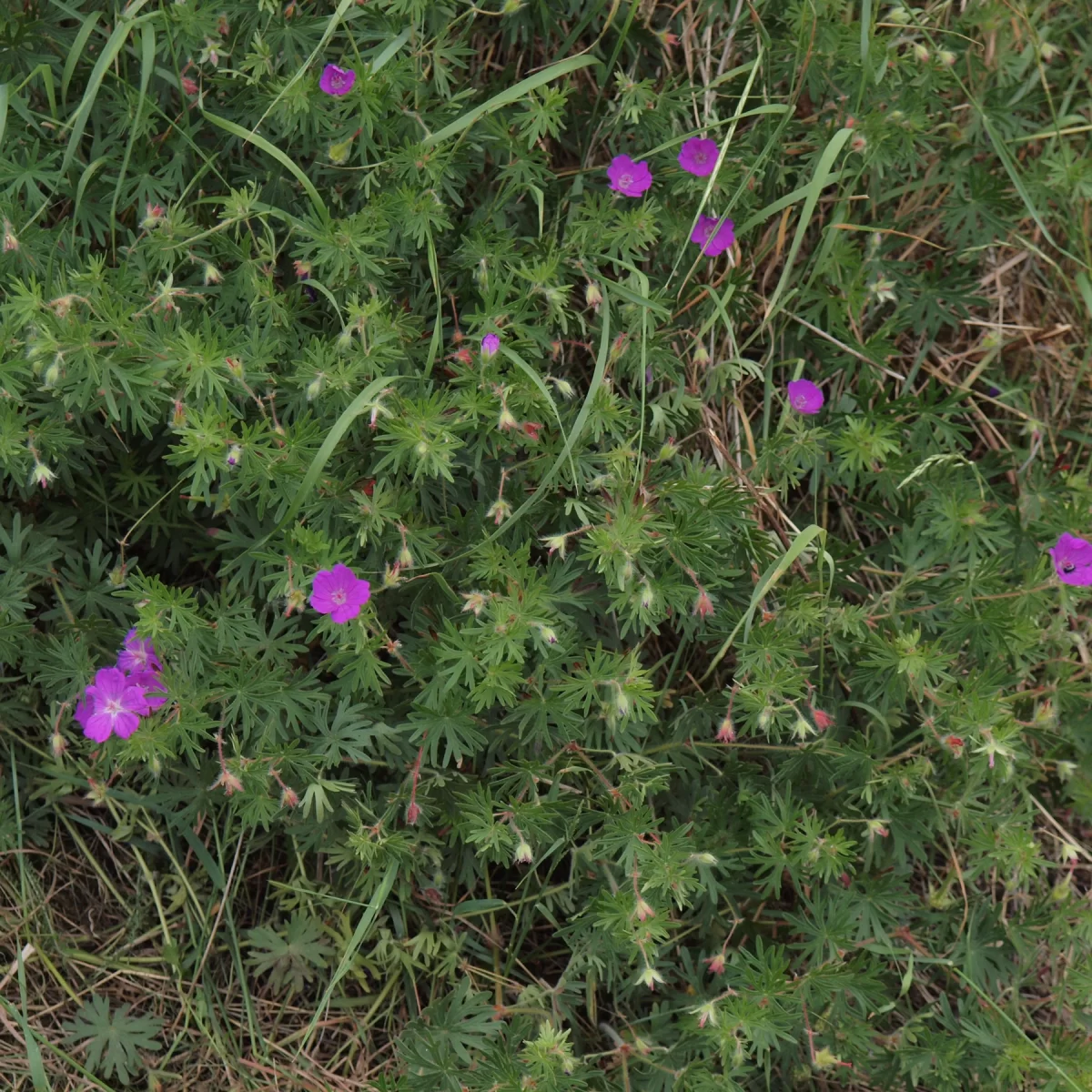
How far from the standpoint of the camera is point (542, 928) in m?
2.68

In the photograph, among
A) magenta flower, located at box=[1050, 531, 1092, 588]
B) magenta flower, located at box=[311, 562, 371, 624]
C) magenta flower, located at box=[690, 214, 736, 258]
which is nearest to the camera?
magenta flower, located at box=[311, 562, 371, 624]

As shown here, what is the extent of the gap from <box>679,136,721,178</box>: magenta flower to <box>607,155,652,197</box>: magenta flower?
0.37ft

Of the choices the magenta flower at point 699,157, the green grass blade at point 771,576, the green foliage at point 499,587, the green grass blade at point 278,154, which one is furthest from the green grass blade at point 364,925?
the magenta flower at point 699,157

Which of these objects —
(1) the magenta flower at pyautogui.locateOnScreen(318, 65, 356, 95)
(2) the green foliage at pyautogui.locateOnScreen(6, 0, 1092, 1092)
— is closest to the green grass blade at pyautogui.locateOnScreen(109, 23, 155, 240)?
(2) the green foliage at pyautogui.locateOnScreen(6, 0, 1092, 1092)

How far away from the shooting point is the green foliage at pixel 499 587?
2303 mm

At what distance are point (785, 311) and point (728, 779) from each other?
3.84ft

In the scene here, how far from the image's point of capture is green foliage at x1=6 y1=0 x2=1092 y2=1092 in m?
2.30

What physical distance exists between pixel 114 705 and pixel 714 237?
1615 millimetres

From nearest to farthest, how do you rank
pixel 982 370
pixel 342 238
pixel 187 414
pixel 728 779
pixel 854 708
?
pixel 187 414 → pixel 342 238 → pixel 728 779 → pixel 854 708 → pixel 982 370

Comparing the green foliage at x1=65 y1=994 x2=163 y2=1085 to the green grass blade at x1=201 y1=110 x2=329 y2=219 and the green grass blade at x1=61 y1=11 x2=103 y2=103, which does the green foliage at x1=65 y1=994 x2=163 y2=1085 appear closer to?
the green grass blade at x1=201 y1=110 x2=329 y2=219

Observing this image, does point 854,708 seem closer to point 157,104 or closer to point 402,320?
point 402,320

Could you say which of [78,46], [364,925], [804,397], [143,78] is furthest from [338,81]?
[364,925]

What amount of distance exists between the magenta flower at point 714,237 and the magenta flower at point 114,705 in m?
1.53

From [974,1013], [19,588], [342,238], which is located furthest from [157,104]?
[974,1013]
